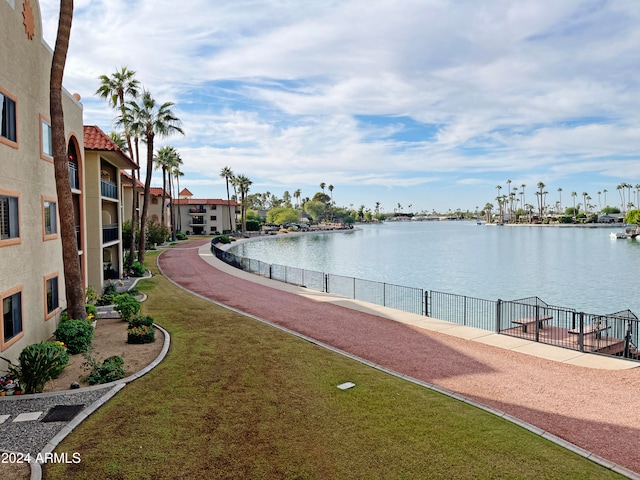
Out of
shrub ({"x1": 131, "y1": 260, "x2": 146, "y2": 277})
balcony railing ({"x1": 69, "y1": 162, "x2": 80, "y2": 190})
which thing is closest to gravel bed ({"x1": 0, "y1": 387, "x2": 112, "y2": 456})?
balcony railing ({"x1": 69, "y1": 162, "x2": 80, "y2": 190})

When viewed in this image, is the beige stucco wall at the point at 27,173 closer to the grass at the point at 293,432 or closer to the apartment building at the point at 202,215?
the grass at the point at 293,432

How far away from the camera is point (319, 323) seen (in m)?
21.3

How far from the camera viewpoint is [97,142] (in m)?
25.8

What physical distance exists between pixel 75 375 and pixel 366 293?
2635 cm

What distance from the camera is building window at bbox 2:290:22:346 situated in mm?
13203

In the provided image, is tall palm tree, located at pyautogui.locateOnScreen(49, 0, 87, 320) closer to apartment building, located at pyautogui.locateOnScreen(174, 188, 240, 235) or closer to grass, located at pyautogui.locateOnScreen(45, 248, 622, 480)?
grass, located at pyautogui.locateOnScreen(45, 248, 622, 480)

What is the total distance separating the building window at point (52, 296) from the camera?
17352 millimetres

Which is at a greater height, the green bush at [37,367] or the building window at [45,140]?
the building window at [45,140]

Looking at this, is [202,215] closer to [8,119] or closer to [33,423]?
[8,119]

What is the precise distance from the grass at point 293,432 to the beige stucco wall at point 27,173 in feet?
16.6

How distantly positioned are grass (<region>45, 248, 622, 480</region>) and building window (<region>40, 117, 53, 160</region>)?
905 cm

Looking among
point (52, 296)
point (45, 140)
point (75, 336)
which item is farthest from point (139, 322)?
point (45, 140)

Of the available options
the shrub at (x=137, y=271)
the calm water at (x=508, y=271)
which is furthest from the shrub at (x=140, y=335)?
the calm water at (x=508, y=271)

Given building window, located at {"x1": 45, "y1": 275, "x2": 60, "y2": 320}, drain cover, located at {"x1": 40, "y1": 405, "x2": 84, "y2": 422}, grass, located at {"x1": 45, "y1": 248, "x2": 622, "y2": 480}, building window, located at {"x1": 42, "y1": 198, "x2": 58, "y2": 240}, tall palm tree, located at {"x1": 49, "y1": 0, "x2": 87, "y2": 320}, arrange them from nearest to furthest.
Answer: grass, located at {"x1": 45, "y1": 248, "x2": 622, "y2": 480} → drain cover, located at {"x1": 40, "y1": 405, "x2": 84, "y2": 422} → tall palm tree, located at {"x1": 49, "y1": 0, "x2": 87, "y2": 320} → building window, located at {"x1": 42, "y1": 198, "x2": 58, "y2": 240} → building window, located at {"x1": 45, "y1": 275, "x2": 60, "y2": 320}
